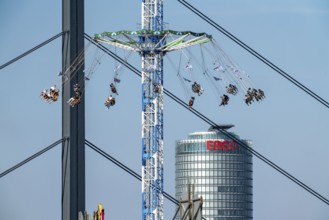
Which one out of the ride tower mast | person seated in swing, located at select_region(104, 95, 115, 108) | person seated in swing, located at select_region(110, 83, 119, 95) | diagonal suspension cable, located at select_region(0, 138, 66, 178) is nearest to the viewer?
diagonal suspension cable, located at select_region(0, 138, 66, 178)

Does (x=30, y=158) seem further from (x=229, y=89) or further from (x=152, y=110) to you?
(x=152, y=110)

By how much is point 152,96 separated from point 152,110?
69 centimetres

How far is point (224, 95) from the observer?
2156 inches

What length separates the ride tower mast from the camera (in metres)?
71.9

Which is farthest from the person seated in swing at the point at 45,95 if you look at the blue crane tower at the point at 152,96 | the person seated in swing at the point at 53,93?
the blue crane tower at the point at 152,96

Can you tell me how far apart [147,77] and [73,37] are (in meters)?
27.9

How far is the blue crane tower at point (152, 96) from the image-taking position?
71188 mm

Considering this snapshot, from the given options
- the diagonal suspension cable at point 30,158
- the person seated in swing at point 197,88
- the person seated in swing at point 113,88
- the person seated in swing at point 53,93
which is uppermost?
the person seated in swing at point 197,88

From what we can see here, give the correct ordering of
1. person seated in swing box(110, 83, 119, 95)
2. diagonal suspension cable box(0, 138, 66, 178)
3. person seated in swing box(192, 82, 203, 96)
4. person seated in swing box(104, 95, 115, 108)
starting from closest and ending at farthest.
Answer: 1. diagonal suspension cable box(0, 138, 66, 178)
2. person seated in swing box(110, 83, 119, 95)
3. person seated in swing box(104, 95, 115, 108)
4. person seated in swing box(192, 82, 203, 96)

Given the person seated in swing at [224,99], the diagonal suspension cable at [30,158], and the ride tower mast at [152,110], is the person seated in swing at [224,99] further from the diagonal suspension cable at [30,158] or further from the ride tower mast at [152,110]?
the ride tower mast at [152,110]

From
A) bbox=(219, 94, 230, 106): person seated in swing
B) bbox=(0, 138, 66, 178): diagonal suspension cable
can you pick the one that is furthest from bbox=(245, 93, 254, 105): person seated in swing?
bbox=(0, 138, 66, 178): diagonal suspension cable

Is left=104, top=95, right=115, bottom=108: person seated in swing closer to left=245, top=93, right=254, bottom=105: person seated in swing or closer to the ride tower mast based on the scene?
left=245, top=93, right=254, bottom=105: person seated in swing

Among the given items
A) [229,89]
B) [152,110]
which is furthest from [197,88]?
[152,110]

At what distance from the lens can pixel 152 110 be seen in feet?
251
